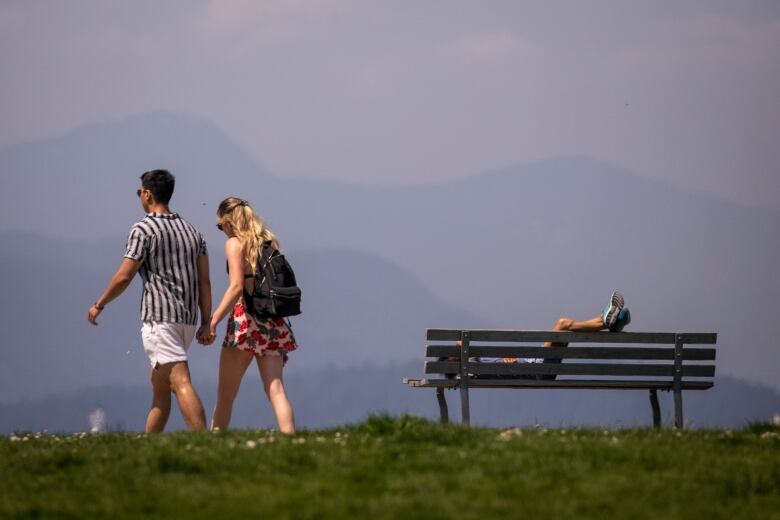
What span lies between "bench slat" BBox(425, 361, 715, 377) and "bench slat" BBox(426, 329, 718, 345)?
0.80 feet

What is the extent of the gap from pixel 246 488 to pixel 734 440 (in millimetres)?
3737

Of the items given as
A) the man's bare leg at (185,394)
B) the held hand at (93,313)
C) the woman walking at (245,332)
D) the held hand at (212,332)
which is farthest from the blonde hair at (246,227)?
the held hand at (93,313)

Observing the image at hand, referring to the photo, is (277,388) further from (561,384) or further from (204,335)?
(561,384)

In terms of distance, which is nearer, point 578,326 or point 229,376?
point 229,376

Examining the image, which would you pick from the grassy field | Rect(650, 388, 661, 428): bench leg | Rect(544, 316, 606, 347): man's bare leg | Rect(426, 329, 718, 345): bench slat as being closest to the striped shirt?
the grassy field

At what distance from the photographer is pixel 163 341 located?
35.4 ft

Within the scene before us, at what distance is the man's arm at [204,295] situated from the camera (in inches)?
437

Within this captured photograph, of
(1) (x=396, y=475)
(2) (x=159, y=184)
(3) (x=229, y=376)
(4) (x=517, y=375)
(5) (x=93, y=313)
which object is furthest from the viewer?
(4) (x=517, y=375)

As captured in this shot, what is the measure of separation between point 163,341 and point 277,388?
0.99 metres

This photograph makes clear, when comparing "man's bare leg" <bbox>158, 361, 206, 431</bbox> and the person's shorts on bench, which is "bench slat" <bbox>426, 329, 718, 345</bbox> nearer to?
the person's shorts on bench

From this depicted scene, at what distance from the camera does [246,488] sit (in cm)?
805

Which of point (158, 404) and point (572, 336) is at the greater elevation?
point (572, 336)

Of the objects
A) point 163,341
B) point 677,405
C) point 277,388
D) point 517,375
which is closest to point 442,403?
point 517,375

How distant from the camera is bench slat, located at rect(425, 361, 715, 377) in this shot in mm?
13643
